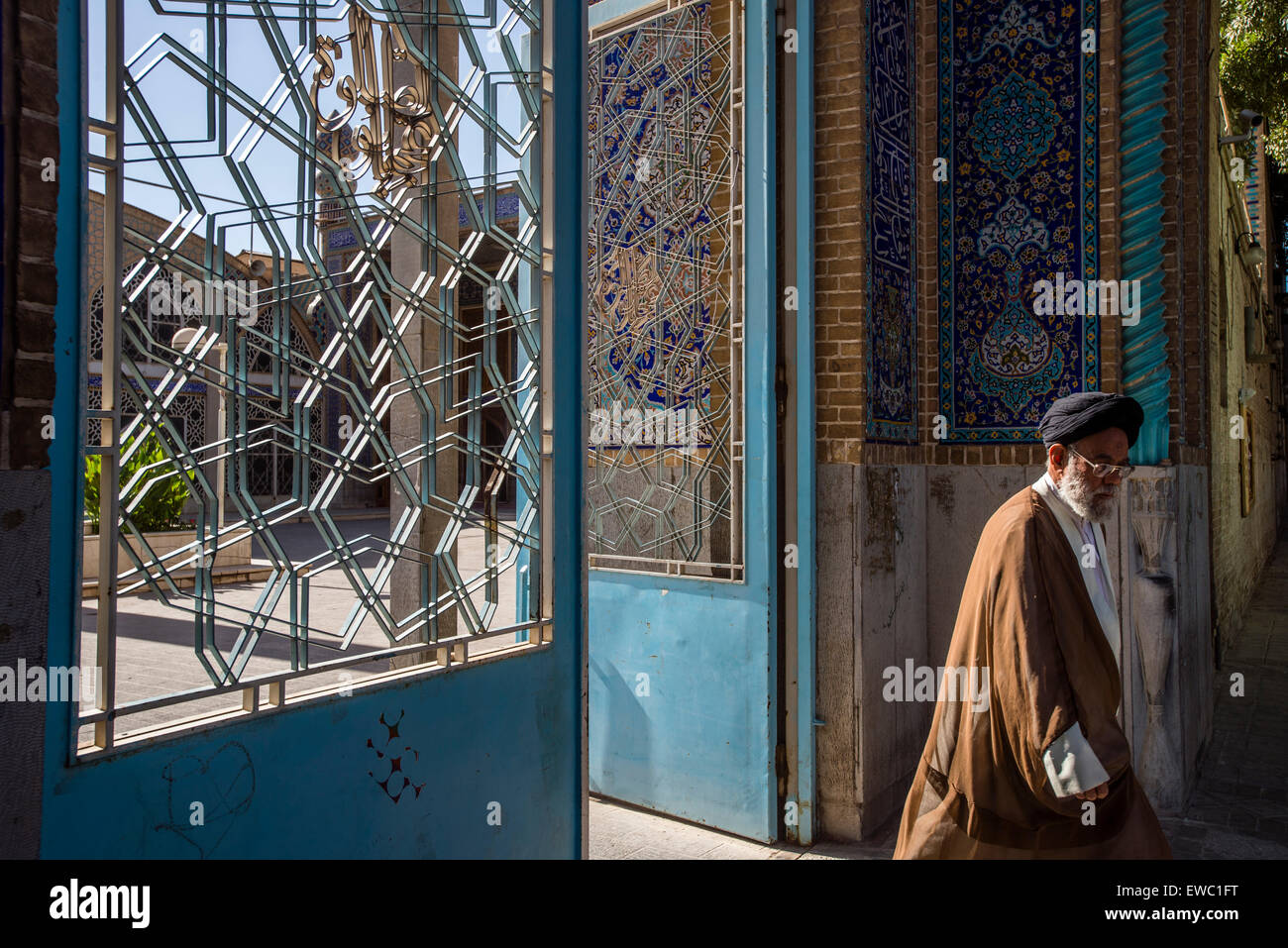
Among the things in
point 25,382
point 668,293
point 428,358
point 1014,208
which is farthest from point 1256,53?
point 25,382

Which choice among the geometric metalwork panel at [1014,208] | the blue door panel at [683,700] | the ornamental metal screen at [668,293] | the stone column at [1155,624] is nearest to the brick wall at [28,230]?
the ornamental metal screen at [668,293]

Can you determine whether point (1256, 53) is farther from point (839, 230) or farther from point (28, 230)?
point (28, 230)

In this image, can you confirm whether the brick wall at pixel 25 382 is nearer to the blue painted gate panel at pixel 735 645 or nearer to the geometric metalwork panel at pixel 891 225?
the blue painted gate panel at pixel 735 645

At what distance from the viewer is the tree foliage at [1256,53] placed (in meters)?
11.7

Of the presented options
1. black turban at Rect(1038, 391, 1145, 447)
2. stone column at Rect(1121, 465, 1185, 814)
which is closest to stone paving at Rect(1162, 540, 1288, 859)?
stone column at Rect(1121, 465, 1185, 814)

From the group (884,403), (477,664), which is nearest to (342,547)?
(477,664)

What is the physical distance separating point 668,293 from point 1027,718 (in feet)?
9.97

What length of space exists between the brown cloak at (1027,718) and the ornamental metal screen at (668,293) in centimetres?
195

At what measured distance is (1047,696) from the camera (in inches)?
103

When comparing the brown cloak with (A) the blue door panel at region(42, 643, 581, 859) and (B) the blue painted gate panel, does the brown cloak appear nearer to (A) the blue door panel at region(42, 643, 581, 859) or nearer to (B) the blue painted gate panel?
(A) the blue door panel at region(42, 643, 581, 859)

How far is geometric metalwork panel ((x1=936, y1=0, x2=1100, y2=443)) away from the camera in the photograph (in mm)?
5125

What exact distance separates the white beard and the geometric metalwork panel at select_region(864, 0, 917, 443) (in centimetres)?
188

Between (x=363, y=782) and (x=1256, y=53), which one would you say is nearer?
(x=363, y=782)

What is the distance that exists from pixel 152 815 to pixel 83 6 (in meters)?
1.79
